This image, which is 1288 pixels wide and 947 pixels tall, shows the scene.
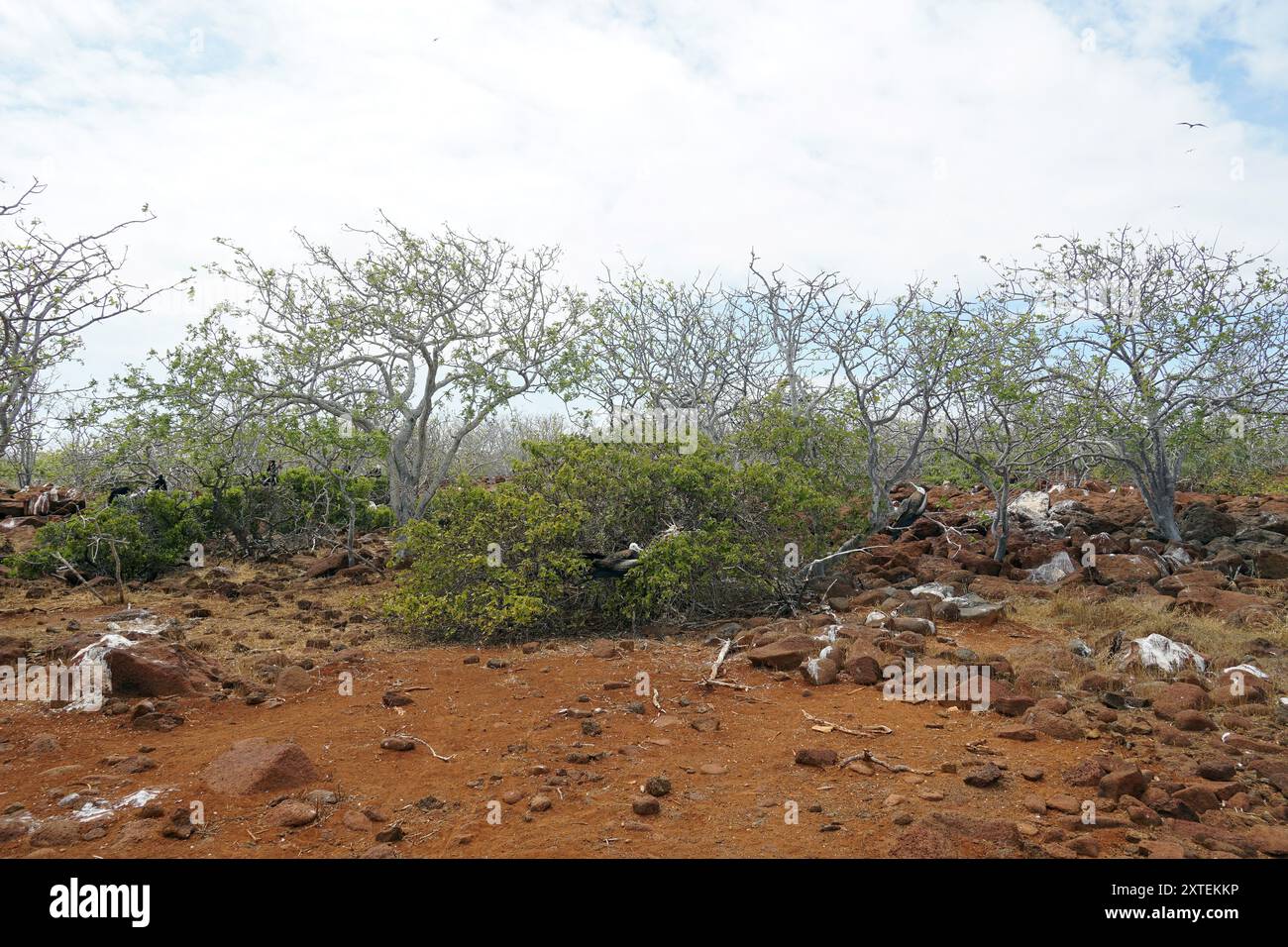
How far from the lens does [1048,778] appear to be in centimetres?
415

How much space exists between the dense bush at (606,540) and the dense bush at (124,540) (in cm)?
436

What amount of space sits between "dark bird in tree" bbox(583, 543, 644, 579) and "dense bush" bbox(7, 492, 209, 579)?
541cm

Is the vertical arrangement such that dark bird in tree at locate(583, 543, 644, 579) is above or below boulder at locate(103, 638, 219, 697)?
above

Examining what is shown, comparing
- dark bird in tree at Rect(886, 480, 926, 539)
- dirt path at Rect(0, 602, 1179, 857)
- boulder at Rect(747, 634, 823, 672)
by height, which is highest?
dark bird in tree at Rect(886, 480, 926, 539)

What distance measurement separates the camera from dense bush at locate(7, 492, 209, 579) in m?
10.0

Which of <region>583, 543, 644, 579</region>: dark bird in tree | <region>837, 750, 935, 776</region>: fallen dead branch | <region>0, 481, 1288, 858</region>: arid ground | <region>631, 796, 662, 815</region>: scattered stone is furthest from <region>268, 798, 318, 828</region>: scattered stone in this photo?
<region>583, 543, 644, 579</region>: dark bird in tree

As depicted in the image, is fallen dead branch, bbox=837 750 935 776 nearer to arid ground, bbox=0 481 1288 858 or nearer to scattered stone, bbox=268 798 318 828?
arid ground, bbox=0 481 1288 858

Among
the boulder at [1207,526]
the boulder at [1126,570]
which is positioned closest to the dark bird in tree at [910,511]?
the boulder at [1126,570]

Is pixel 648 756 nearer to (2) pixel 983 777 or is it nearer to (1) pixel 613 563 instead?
(2) pixel 983 777

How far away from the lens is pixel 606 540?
8.19 m

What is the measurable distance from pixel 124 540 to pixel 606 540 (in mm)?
5684

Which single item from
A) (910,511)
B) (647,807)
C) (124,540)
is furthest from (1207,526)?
(124,540)

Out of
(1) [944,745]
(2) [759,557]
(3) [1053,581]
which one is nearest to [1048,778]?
→ (1) [944,745]
